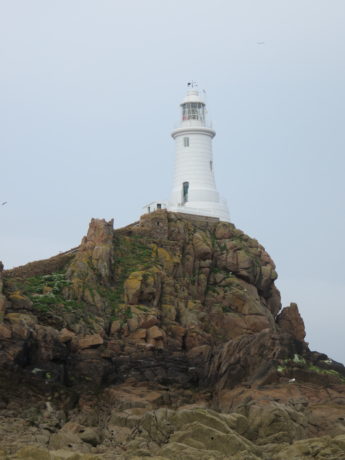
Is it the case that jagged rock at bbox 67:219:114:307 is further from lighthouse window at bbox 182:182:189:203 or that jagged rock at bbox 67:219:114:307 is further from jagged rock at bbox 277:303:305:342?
jagged rock at bbox 277:303:305:342

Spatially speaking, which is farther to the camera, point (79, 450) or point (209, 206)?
point (209, 206)

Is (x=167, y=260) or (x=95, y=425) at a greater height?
(x=167, y=260)

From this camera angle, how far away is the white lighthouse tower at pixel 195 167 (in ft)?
269

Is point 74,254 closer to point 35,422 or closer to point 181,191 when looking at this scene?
point 181,191

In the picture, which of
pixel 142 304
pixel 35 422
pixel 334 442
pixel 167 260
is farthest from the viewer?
pixel 167 260

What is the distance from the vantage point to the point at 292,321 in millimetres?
78312

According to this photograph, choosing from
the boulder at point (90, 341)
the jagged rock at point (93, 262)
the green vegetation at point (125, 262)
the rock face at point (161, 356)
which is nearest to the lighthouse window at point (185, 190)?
the rock face at point (161, 356)

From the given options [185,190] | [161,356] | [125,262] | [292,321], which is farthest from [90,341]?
[185,190]

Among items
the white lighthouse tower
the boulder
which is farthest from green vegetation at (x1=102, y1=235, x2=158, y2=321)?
the white lighthouse tower

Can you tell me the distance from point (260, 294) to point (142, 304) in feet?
40.4

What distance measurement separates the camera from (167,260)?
74312 millimetres

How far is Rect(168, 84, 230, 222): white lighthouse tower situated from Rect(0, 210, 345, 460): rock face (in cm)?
255

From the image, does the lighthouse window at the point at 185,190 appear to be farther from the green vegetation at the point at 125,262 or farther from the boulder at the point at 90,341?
the boulder at the point at 90,341

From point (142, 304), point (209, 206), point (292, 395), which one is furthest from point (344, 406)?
point (209, 206)
